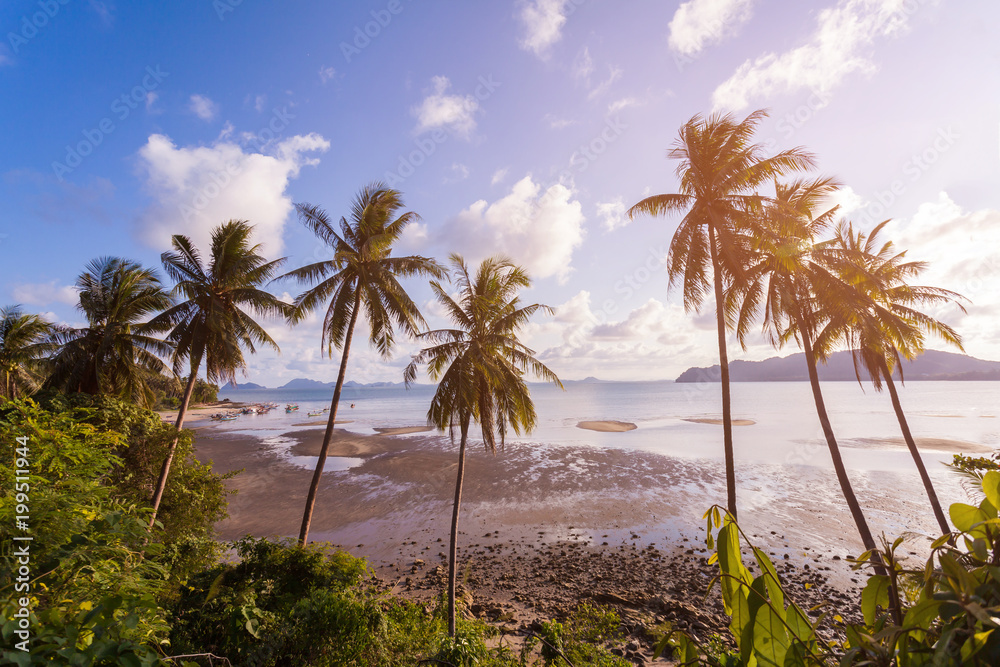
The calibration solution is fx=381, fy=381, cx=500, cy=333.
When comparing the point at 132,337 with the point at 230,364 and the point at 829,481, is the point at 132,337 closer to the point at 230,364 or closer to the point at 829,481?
the point at 230,364

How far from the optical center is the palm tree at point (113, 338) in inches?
488

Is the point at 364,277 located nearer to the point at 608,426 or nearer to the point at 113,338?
the point at 113,338

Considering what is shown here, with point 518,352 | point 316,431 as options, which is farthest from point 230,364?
point 316,431

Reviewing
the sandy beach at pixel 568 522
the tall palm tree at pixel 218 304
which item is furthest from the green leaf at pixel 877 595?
the tall palm tree at pixel 218 304

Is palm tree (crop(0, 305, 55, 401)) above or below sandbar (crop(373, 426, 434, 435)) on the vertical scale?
above

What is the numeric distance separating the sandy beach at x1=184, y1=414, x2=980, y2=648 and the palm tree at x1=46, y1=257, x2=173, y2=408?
7.87m

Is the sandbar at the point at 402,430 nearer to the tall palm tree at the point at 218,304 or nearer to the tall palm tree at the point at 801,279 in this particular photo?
the tall palm tree at the point at 218,304

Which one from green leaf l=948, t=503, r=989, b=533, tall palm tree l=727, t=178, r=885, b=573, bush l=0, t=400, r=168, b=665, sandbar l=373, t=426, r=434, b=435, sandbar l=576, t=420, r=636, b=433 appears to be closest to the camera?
green leaf l=948, t=503, r=989, b=533

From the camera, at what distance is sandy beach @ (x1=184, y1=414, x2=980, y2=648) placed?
40.3ft

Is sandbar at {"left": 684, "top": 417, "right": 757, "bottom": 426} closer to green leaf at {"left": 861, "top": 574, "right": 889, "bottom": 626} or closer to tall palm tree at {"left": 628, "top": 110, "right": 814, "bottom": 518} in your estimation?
tall palm tree at {"left": 628, "top": 110, "right": 814, "bottom": 518}

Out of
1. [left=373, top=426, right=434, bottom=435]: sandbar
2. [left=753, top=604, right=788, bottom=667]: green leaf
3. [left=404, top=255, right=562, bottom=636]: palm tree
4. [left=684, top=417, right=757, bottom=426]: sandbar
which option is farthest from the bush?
[left=684, top=417, right=757, bottom=426]: sandbar

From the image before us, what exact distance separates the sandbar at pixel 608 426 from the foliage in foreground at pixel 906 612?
4490 cm

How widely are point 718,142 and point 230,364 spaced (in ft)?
56.7

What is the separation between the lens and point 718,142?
10758mm
